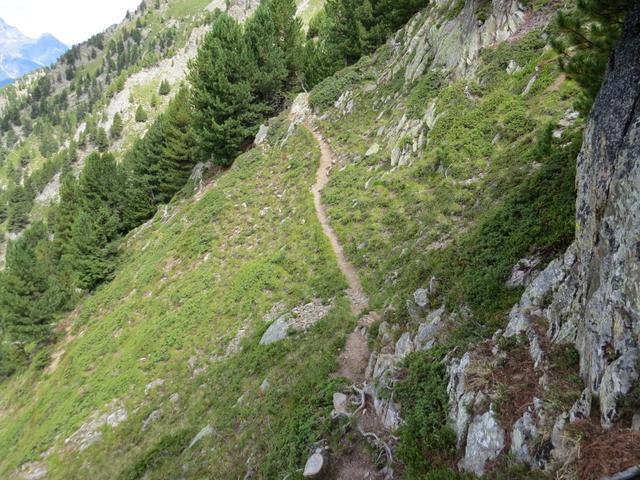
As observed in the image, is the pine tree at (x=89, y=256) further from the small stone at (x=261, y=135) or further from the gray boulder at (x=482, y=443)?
the gray boulder at (x=482, y=443)

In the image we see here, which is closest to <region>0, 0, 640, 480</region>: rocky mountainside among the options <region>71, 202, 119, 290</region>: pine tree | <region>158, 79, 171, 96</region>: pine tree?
<region>71, 202, 119, 290</region>: pine tree

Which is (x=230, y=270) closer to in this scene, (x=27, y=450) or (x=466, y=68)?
(x=27, y=450)

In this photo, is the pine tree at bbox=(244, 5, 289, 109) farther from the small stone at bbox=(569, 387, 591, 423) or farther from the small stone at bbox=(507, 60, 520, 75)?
the small stone at bbox=(569, 387, 591, 423)

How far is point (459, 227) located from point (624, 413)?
11342mm

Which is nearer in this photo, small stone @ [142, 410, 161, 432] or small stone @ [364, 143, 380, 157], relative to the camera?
small stone @ [142, 410, 161, 432]

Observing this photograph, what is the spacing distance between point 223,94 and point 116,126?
521 ft

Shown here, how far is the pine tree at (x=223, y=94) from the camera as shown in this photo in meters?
41.0

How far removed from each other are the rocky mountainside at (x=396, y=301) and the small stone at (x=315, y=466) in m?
0.08

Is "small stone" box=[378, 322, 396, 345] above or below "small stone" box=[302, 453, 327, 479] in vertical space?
below

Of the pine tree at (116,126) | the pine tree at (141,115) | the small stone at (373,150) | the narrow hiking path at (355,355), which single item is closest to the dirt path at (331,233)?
the narrow hiking path at (355,355)

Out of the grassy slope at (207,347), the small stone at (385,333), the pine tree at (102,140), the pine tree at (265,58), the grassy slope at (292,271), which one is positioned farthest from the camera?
the pine tree at (102,140)

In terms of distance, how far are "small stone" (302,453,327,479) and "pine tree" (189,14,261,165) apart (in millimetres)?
36699

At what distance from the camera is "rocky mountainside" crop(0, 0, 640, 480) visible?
6109 mm

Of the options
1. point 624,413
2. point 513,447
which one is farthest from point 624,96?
point 513,447
